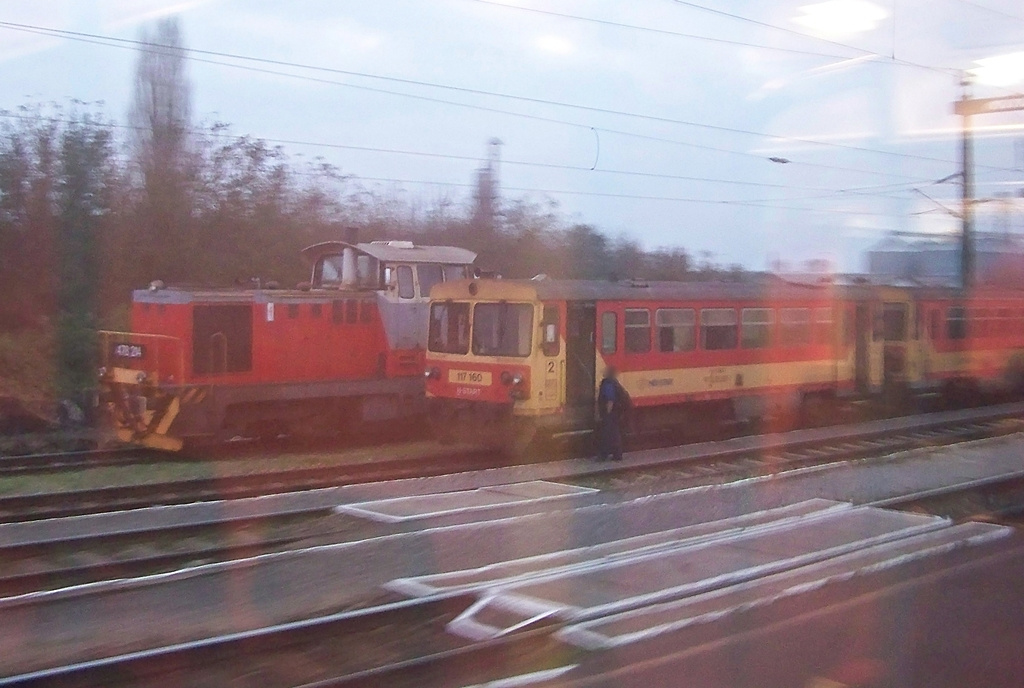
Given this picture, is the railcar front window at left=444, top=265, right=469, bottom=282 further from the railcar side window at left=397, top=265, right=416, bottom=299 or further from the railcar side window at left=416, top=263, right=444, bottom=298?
the railcar side window at left=397, top=265, right=416, bottom=299

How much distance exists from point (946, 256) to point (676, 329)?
32.5 meters

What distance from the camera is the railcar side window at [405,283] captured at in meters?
17.7

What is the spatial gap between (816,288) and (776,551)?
1196 cm

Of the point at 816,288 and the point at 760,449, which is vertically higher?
the point at 816,288

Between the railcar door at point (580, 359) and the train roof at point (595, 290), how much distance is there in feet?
0.83

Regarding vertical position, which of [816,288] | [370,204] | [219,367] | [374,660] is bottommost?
[374,660]

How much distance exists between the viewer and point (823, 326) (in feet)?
65.7

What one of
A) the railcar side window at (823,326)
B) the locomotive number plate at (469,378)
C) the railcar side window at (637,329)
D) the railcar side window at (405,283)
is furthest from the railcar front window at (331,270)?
the railcar side window at (823,326)

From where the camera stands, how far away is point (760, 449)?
642 inches

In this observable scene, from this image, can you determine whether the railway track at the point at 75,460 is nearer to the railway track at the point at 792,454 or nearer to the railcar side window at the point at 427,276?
the railcar side window at the point at 427,276

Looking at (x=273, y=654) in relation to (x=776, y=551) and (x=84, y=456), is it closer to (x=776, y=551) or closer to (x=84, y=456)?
(x=776, y=551)

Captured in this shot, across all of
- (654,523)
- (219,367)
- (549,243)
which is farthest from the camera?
(549,243)

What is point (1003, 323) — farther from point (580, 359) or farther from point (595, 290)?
point (580, 359)

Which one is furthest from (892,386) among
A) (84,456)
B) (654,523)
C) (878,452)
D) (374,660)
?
(374,660)
